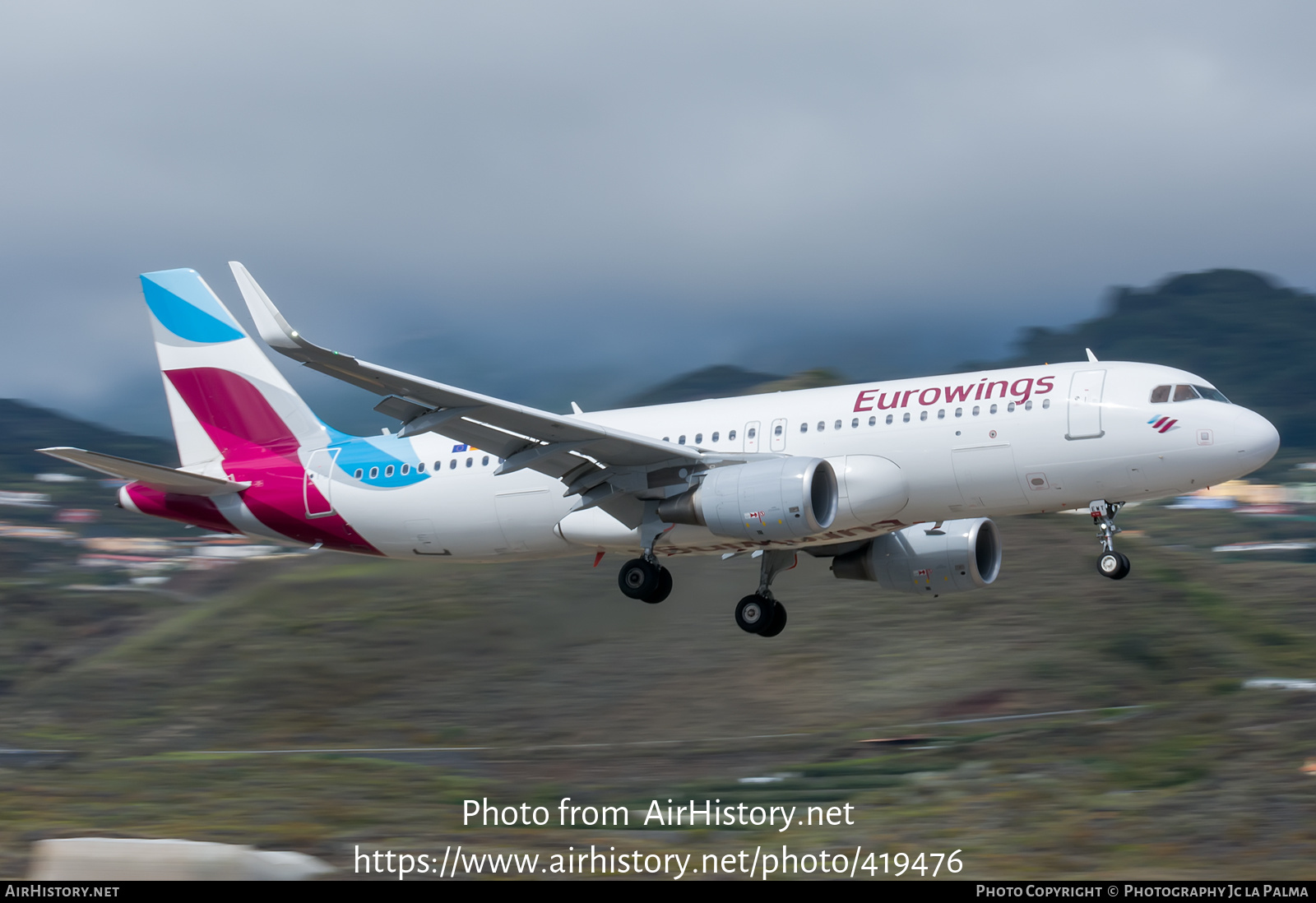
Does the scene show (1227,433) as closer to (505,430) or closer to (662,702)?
(505,430)

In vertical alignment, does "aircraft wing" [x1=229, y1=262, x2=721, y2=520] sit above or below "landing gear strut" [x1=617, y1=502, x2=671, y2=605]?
above

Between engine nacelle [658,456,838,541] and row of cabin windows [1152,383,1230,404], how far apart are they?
21.1 ft

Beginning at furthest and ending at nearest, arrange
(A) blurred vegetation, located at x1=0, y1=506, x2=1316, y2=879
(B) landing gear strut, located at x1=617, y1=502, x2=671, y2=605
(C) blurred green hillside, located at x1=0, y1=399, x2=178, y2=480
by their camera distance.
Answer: (C) blurred green hillside, located at x1=0, y1=399, x2=178, y2=480 < (A) blurred vegetation, located at x1=0, y1=506, x2=1316, y2=879 < (B) landing gear strut, located at x1=617, y1=502, x2=671, y2=605

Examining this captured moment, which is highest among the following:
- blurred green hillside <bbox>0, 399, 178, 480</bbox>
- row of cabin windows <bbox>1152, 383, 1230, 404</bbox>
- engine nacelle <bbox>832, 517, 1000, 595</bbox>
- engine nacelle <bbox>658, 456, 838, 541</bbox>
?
blurred green hillside <bbox>0, 399, 178, 480</bbox>

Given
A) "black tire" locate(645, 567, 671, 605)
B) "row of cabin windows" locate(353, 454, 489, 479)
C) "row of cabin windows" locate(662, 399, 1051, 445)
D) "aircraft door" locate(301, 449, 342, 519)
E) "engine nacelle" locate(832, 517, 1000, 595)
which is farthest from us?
"aircraft door" locate(301, 449, 342, 519)

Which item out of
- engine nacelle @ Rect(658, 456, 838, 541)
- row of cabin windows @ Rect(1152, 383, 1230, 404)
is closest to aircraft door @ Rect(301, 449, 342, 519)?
engine nacelle @ Rect(658, 456, 838, 541)

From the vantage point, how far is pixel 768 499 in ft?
86.8

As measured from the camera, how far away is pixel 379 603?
69500 millimetres

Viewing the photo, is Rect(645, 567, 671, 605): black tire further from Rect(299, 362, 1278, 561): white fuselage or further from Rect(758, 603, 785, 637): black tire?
Rect(758, 603, 785, 637): black tire

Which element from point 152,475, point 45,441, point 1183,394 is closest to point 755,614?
point 1183,394

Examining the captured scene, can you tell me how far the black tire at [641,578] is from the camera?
2912cm

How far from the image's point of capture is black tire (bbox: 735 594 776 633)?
31453 mm

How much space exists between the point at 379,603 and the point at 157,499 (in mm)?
37821
